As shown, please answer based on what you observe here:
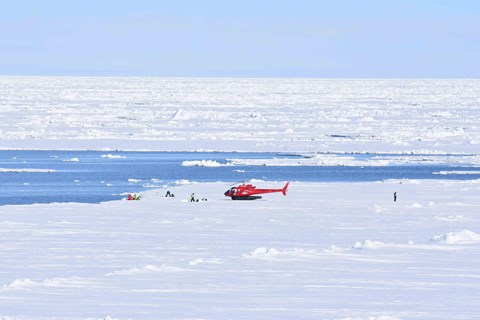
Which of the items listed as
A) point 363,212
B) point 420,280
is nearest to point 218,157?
point 363,212

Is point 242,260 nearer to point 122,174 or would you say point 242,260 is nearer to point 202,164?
point 122,174

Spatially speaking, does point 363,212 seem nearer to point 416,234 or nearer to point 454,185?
point 416,234

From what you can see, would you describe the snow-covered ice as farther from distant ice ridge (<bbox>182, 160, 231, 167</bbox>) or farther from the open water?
the open water

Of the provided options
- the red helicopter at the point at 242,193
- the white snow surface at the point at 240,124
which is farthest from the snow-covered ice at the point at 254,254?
the white snow surface at the point at 240,124

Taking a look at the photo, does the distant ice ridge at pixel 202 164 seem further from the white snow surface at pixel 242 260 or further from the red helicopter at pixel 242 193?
the white snow surface at pixel 242 260

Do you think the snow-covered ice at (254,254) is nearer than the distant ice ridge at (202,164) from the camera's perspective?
Yes

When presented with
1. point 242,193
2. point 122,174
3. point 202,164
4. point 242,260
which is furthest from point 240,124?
point 242,260
